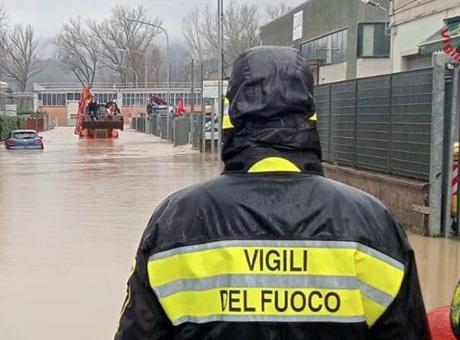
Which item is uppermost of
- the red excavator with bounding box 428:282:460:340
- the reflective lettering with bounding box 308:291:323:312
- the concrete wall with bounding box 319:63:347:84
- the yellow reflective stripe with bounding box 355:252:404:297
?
the concrete wall with bounding box 319:63:347:84

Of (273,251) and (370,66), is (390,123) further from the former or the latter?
(370,66)

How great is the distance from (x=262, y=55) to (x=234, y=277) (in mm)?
606

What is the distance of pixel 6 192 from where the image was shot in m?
19.2

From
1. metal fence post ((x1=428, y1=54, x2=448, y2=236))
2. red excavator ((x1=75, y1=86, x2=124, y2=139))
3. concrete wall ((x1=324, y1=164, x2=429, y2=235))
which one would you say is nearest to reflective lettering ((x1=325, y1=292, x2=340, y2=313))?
metal fence post ((x1=428, y1=54, x2=448, y2=236))

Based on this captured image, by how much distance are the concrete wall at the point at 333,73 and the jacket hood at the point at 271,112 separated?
136 ft

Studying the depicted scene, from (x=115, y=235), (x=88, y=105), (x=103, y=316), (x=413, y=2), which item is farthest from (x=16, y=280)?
(x=88, y=105)

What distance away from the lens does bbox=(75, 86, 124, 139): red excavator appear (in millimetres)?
52500

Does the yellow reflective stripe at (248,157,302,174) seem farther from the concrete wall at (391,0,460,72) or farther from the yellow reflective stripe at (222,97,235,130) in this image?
the concrete wall at (391,0,460,72)

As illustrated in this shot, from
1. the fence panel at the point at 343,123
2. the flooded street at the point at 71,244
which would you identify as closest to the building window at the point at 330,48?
the flooded street at the point at 71,244

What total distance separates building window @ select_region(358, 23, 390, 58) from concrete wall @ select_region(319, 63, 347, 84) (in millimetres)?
2062

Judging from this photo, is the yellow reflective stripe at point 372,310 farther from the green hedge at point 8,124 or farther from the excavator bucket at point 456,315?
the green hedge at point 8,124

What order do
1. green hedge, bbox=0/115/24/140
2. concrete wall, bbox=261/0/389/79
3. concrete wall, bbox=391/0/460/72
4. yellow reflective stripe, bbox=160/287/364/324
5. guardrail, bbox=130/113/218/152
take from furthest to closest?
green hedge, bbox=0/115/24/140, concrete wall, bbox=261/0/389/79, guardrail, bbox=130/113/218/152, concrete wall, bbox=391/0/460/72, yellow reflective stripe, bbox=160/287/364/324

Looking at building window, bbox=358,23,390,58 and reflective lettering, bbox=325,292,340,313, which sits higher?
building window, bbox=358,23,390,58

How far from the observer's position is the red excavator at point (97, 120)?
52.5 meters
